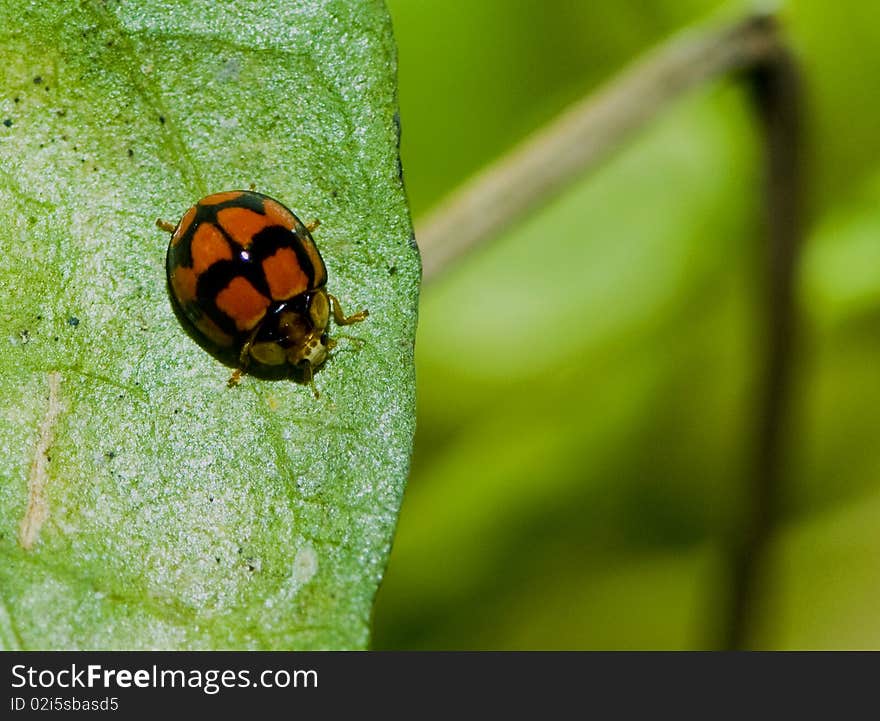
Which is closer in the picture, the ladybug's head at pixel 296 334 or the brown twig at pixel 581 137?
the ladybug's head at pixel 296 334

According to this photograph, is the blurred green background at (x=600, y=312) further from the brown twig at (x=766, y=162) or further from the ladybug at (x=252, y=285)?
the ladybug at (x=252, y=285)

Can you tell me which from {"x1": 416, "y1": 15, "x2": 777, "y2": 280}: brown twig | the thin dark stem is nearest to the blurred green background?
the thin dark stem

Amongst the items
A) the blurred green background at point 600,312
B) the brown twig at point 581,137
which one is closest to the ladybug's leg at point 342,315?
the brown twig at point 581,137

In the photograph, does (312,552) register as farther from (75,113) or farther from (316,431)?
(75,113)

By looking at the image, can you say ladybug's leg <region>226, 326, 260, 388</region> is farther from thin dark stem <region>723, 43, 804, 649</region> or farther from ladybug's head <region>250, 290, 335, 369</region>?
thin dark stem <region>723, 43, 804, 649</region>

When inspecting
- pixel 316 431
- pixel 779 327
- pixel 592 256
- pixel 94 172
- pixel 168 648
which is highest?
pixel 592 256
